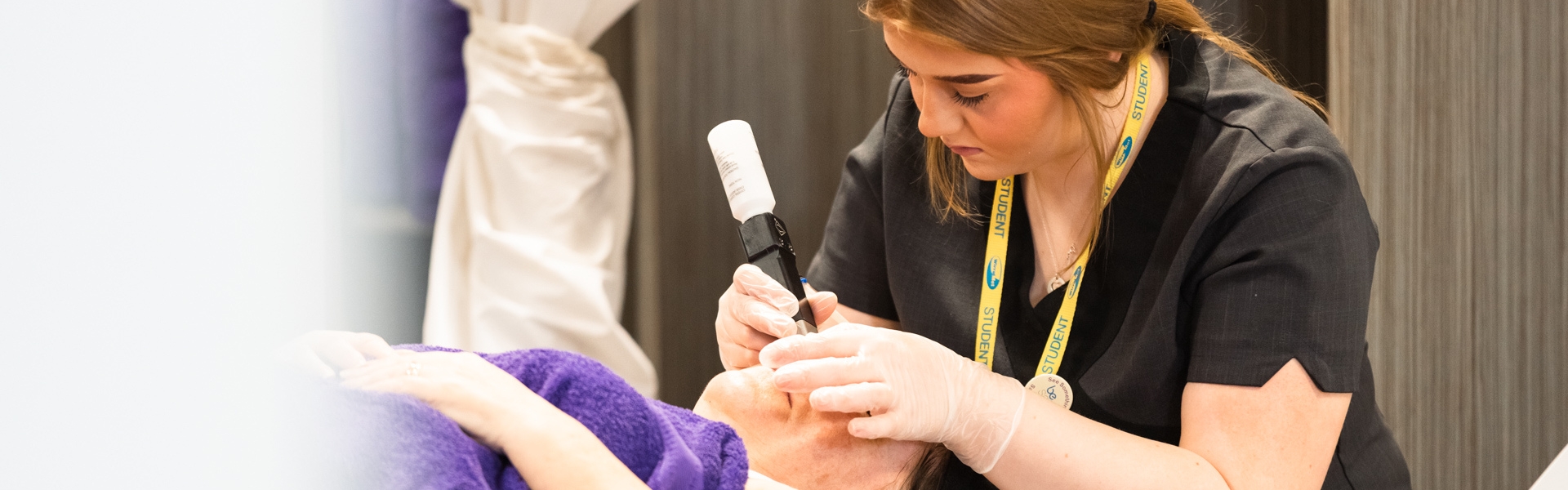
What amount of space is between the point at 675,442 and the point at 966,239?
562 millimetres

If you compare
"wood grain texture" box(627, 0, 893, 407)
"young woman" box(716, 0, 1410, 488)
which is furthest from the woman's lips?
"wood grain texture" box(627, 0, 893, 407)

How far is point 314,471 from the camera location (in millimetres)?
406

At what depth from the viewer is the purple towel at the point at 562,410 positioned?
66 centimetres

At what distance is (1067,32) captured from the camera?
979mm

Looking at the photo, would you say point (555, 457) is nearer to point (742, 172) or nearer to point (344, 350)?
point (344, 350)

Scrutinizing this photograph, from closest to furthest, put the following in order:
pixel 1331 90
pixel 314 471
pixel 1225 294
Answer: pixel 314 471, pixel 1225 294, pixel 1331 90

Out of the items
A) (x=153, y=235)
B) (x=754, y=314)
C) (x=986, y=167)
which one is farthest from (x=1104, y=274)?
(x=153, y=235)

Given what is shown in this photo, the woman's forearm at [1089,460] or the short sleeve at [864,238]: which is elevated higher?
the short sleeve at [864,238]

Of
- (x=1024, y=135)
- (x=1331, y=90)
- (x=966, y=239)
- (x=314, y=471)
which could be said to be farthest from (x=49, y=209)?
(x=1331, y=90)

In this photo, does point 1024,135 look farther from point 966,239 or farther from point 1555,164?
point 1555,164

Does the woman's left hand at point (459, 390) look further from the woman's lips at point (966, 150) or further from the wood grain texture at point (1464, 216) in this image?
the wood grain texture at point (1464, 216)

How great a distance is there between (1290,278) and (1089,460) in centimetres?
24

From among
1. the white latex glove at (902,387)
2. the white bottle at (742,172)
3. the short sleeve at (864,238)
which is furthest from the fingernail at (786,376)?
the short sleeve at (864,238)

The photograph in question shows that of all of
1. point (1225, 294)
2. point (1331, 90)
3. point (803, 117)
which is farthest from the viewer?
point (803, 117)
